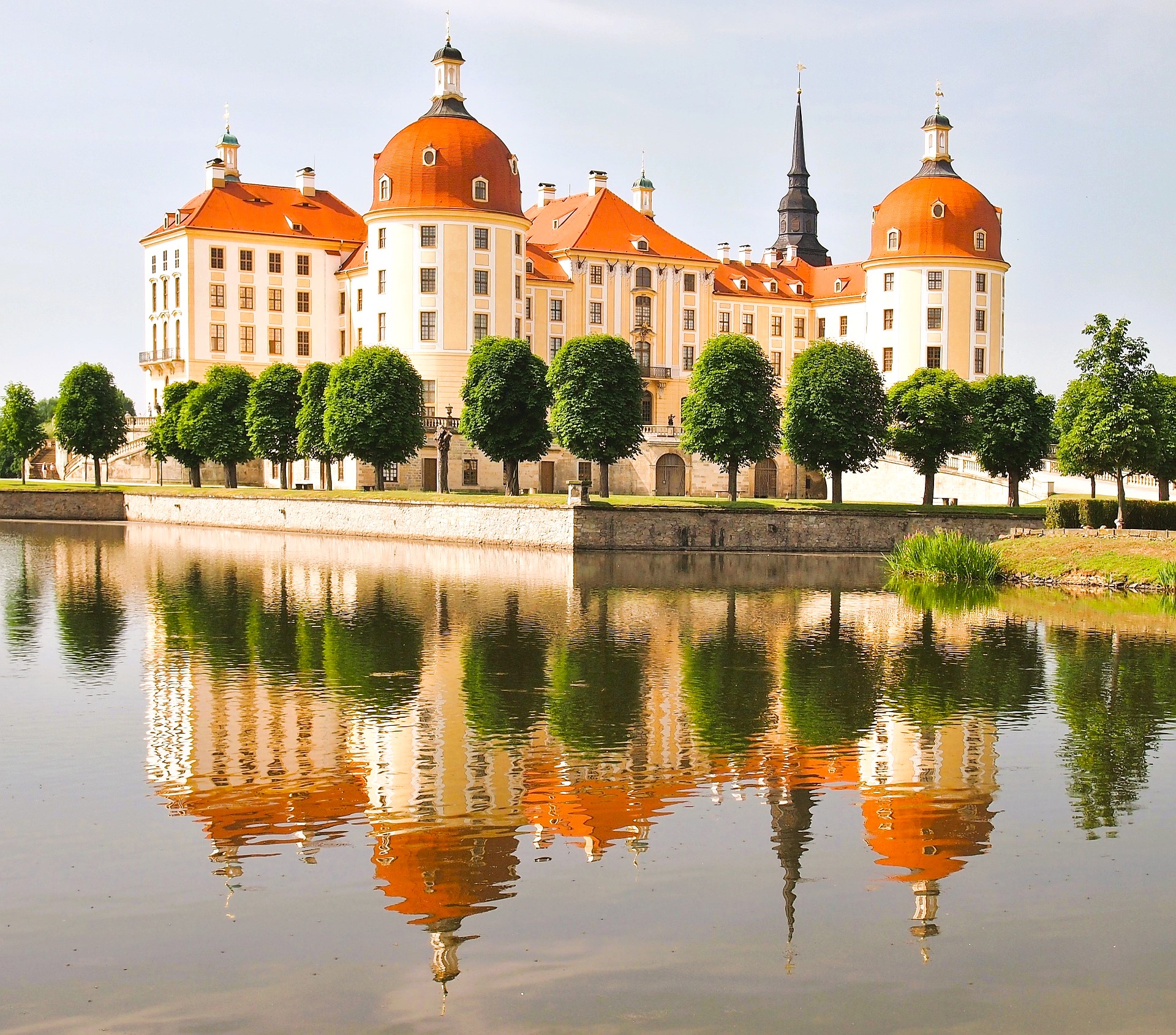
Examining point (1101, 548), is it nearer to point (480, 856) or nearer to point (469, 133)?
point (480, 856)

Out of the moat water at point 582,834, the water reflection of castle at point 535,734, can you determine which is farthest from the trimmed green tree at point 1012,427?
the moat water at point 582,834

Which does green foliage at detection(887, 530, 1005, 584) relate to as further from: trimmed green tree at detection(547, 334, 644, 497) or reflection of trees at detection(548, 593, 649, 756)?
trimmed green tree at detection(547, 334, 644, 497)

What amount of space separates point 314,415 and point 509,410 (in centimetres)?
1060

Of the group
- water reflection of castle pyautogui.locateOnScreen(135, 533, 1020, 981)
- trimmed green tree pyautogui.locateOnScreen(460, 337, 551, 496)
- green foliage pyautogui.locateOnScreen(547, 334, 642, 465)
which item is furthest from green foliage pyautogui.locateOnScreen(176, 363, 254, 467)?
water reflection of castle pyautogui.locateOnScreen(135, 533, 1020, 981)

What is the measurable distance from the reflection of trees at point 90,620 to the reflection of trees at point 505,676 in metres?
A: 5.54

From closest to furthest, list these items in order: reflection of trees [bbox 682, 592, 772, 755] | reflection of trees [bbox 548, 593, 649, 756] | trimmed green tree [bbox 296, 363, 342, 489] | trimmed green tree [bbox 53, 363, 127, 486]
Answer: reflection of trees [bbox 548, 593, 649, 756]
reflection of trees [bbox 682, 592, 772, 755]
trimmed green tree [bbox 296, 363, 342, 489]
trimmed green tree [bbox 53, 363, 127, 486]

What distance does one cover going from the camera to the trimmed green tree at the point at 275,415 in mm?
69000

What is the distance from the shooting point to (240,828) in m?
12.2

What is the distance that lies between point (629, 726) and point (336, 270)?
246 feet

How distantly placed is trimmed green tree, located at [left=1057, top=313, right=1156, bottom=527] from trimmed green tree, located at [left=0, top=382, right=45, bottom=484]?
59211mm

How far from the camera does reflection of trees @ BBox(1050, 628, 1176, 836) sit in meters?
14.0

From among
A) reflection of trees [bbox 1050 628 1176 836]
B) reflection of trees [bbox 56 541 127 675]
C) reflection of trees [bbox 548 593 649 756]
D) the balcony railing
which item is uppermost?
the balcony railing

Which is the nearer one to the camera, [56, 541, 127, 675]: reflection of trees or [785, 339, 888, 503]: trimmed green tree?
[56, 541, 127, 675]: reflection of trees

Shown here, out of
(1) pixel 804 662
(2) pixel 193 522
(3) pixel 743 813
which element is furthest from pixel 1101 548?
(2) pixel 193 522
